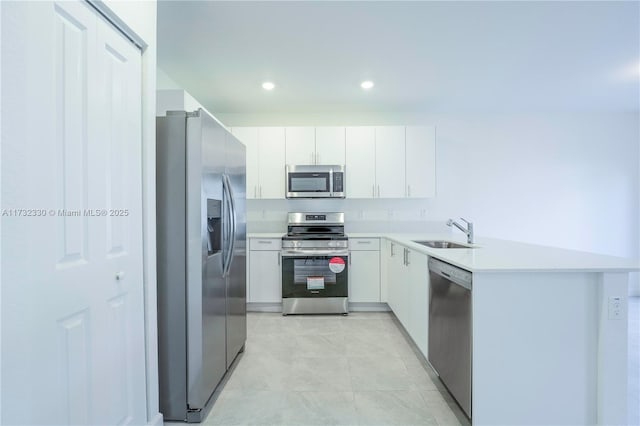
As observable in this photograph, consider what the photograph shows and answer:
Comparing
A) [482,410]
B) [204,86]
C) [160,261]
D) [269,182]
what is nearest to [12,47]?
[160,261]

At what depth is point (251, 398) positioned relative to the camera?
2068mm

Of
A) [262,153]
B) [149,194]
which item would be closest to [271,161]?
[262,153]

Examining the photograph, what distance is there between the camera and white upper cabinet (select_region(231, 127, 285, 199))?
4066 millimetres

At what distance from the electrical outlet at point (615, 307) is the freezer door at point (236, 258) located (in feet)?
7.27

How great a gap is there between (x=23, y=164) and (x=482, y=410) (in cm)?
221

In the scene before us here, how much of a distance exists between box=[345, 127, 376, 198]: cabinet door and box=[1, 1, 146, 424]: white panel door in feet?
9.21

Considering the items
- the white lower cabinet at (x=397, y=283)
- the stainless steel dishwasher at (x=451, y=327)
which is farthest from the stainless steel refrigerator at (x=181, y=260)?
the white lower cabinet at (x=397, y=283)

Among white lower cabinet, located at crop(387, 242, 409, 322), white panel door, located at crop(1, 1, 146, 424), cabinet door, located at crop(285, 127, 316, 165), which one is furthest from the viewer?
cabinet door, located at crop(285, 127, 316, 165)

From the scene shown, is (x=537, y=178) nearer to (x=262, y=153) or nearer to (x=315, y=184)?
(x=315, y=184)

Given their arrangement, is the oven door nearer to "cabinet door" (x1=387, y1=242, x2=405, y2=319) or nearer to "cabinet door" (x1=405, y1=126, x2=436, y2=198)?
"cabinet door" (x1=387, y1=242, x2=405, y2=319)

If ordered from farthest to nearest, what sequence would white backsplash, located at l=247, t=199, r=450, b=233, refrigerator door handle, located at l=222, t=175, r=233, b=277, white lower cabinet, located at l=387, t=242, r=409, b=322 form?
white backsplash, located at l=247, t=199, r=450, b=233
white lower cabinet, located at l=387, t=242, r=409, b=322
refrigerator door handle, located at l=222, t=175, r=233, b=277

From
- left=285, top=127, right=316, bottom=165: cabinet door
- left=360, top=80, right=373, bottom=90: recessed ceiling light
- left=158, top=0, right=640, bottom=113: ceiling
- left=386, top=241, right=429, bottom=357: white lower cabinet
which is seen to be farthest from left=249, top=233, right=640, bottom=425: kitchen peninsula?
left=285, top=127, right=316, bottom=165: cabinet door

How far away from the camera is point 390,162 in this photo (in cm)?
409

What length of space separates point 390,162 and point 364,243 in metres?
1.12
